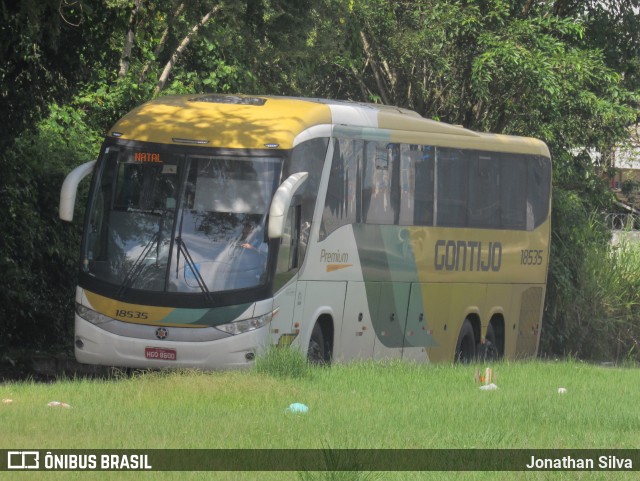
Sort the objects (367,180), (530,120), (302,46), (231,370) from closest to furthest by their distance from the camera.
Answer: (231,370)
(367,180)
(302,46)
(530,120)

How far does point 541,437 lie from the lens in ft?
32.7

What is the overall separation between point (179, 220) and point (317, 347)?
8.92 ft

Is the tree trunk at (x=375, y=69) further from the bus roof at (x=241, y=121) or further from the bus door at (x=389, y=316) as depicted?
the bus door at (x=389, y=316)

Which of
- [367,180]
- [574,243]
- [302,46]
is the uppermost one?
[302,46]

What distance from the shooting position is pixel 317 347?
53.4ft

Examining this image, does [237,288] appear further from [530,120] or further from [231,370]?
[530,120]

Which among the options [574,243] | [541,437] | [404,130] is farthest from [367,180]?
[574,243]

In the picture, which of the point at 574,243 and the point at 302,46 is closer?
the point at 302,46

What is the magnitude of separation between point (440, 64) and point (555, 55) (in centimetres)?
260

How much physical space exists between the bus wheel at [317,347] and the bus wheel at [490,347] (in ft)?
15.6

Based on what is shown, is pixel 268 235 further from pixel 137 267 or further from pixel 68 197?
pixel 68 197

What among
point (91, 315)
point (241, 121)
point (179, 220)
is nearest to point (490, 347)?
point (241, 121)

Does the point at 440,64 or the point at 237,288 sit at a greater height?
the point at 440,64

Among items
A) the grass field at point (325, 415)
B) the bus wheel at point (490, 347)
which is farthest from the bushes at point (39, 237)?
the bus wheel at point (490, 347)
